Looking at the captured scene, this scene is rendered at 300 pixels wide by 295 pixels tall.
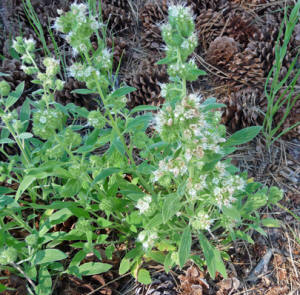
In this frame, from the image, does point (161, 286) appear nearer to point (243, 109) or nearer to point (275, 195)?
point (275, 195)

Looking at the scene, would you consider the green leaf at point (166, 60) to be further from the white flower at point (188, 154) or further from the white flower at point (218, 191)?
the white flower at point (218, 191)

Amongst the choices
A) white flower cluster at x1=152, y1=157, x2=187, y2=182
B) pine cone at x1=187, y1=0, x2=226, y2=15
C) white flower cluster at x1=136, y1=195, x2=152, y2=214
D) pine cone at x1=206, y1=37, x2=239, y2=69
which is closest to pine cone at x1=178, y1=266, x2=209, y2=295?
white flower cluster at x1=136, y1=195, x2=152, y2=214

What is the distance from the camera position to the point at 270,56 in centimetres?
304

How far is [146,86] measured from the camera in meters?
3.05

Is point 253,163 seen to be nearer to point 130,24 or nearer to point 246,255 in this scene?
point 246,255

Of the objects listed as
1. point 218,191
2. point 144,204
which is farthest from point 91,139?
point 218,191

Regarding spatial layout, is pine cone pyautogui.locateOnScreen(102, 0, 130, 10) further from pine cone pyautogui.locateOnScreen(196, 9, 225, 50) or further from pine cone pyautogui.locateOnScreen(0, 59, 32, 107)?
pine cone pyautogui.locateOnScreen(0, 59, 32, 107)

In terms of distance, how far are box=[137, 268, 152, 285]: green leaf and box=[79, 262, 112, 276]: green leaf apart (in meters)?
0.21

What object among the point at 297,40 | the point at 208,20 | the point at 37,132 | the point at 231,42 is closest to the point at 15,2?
the point at 208,20

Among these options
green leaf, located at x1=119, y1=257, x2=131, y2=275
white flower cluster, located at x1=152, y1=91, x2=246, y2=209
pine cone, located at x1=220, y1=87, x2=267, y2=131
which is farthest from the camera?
pine cone, located at x1=220, y1=87, x2=267, y2=131

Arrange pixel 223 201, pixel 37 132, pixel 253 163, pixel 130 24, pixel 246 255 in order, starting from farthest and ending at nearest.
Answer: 1. pixel 130 24
2. pixel 253 163
3. pixel 246 255
4. pixel 37 132
5. pixel 223 201

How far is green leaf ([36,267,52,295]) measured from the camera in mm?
1881

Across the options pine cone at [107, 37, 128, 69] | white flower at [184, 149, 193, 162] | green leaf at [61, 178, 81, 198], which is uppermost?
pine cone at [107, 37, 128, 69]

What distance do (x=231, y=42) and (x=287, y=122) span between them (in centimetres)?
102
